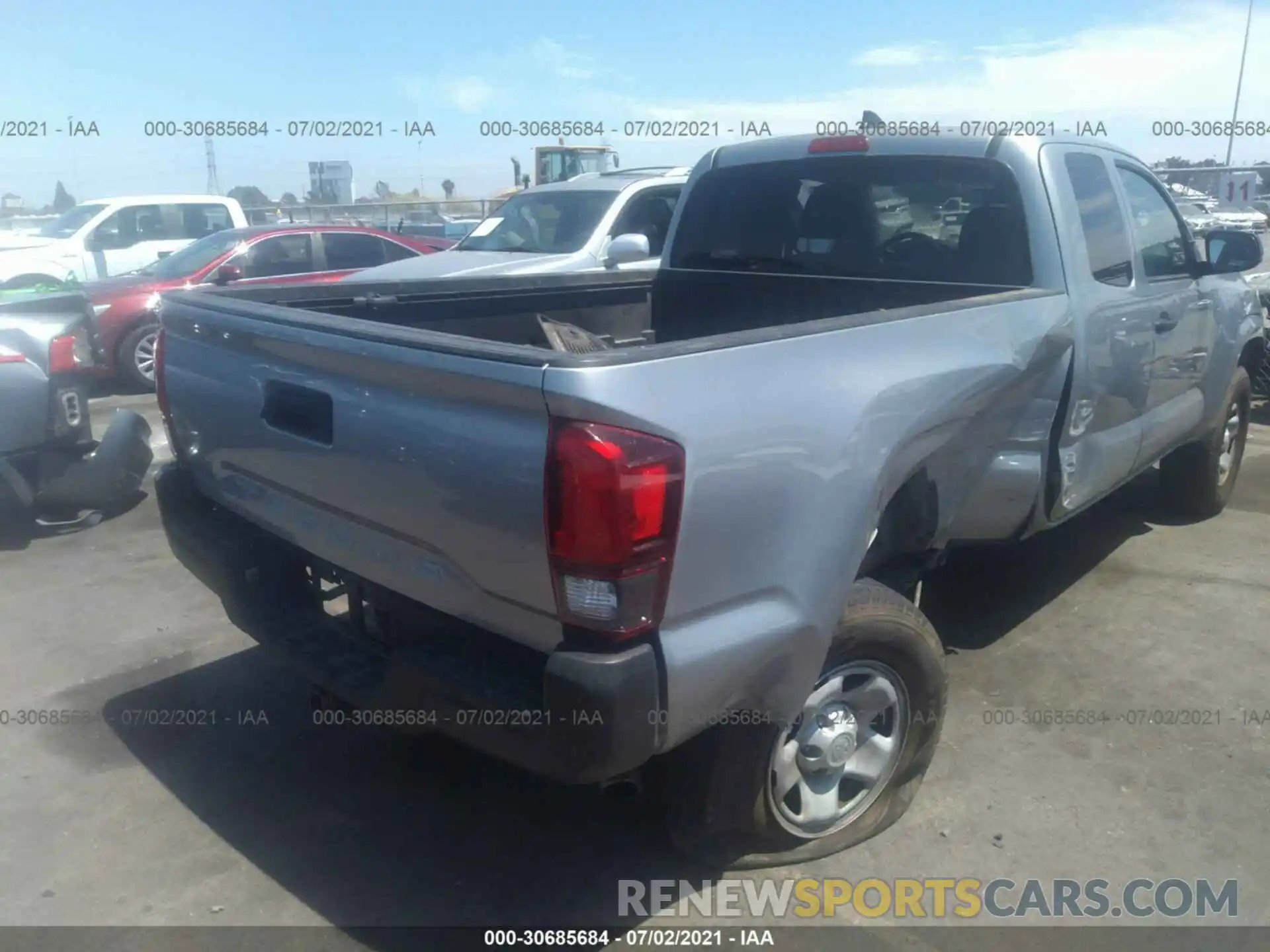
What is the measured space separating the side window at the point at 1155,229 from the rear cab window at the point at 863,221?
2.92 ft

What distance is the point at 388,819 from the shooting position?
10.7 ft

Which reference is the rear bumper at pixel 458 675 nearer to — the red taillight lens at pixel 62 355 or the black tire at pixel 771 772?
the black tire at pixel 771 772

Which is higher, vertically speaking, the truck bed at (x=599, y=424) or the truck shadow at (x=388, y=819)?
the truck bed at (x=599, y=424)

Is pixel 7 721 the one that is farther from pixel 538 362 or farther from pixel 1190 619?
pixel 1190 619

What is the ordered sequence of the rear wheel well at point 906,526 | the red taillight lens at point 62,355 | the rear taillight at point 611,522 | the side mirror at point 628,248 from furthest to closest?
the side mirror at point 628,248 < the red taillight lens at point 62,355 < the rear wheel well at point 906,526 < the rear taillight at point 611,522

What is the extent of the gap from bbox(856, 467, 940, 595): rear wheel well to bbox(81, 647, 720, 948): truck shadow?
3.43ft

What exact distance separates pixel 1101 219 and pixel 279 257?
9.13 meters

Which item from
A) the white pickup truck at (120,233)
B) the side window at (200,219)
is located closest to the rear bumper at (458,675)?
the white pickup truck at (120,233)

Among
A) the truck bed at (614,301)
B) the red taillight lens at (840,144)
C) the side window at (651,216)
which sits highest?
the red taillight lens at (840,144)

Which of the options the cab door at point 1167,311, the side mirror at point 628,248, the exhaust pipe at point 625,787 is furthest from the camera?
the side mirror at point 628,248

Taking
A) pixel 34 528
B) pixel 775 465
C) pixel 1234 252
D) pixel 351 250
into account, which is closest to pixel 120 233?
pixel 351 250

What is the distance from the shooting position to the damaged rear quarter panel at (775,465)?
7.42 ft

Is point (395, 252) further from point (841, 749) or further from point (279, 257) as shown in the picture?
point (841, 749)

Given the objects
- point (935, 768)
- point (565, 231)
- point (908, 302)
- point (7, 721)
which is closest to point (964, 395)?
point (908, 302)
